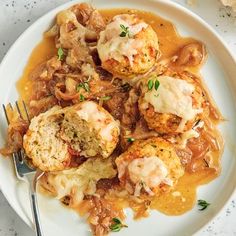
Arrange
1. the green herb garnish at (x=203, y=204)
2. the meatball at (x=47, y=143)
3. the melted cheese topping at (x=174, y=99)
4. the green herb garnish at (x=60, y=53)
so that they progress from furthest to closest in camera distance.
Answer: the green herb garnish at (x=203, y=204), the green herb garnish at (x=60, y=53), the meatball at (x=47, y=143), the melted cheese topping at (x=174, y=99)

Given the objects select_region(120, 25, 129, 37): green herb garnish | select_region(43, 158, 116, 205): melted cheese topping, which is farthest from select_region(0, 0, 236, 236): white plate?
select_region(120, 25, 129, 37): green herb garnish

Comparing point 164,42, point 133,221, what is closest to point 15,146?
point 133,221

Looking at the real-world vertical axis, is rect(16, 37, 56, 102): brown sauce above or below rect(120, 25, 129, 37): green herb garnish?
below

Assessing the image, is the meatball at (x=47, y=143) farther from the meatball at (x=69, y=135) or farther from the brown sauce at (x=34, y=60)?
the brown sauce at (x=34, y=60)

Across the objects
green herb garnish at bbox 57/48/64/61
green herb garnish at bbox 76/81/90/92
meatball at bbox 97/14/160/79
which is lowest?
green herb garnish at bbox 76/81/90/92

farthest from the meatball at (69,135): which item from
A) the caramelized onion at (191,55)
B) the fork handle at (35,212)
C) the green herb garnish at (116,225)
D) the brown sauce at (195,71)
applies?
the caramelized onion at (191,55)

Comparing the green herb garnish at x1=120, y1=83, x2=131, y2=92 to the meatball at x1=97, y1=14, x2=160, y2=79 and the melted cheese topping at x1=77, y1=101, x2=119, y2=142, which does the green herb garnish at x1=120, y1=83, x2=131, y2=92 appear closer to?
the meatball at x1=97, y1=14, x2=160, y2=79
